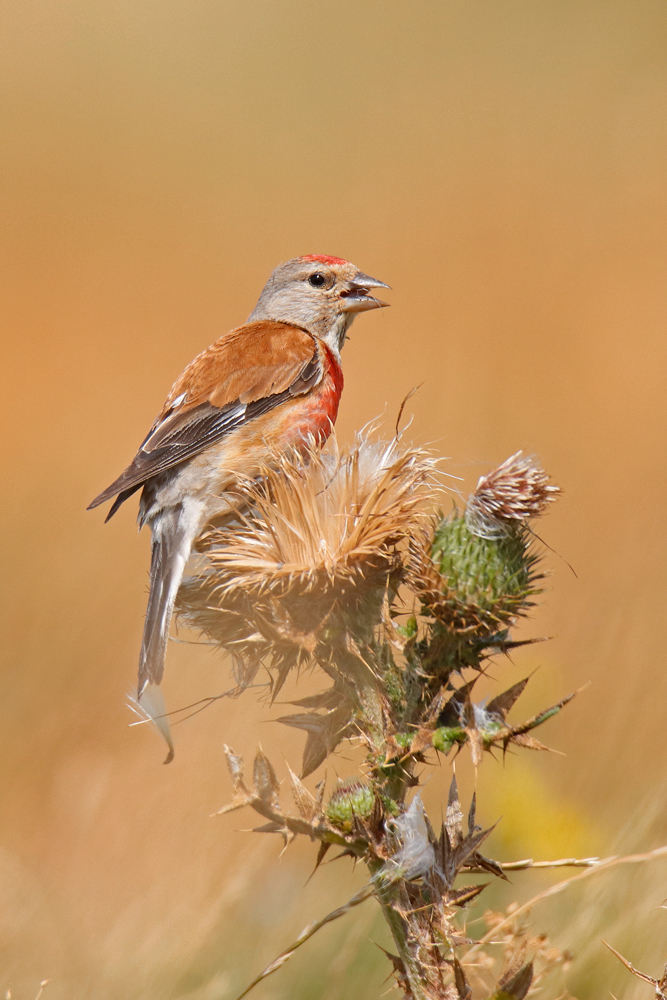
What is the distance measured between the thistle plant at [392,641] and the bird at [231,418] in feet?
1.28

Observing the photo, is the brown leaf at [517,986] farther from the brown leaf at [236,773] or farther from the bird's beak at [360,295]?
the bird's beak at [360,295]

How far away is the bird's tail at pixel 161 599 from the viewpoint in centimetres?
255

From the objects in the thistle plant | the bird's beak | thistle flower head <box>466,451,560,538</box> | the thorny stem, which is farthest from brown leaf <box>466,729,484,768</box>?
the bird's beak

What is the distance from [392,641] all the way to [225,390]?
1656mm

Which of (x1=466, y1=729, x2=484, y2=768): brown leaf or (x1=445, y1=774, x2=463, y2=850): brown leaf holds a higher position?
(x1=466, y1=729, x2=484, y2=768): brown leaf

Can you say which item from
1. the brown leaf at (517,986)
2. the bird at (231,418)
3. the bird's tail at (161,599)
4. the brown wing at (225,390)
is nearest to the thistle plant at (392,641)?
the brown leaf at (517,986)

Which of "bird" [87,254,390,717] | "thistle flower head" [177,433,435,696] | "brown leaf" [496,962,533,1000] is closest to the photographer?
"brown leaf" [496,962,533,1000]

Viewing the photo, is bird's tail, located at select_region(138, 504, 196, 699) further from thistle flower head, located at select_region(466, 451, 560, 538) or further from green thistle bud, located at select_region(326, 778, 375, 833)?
thistle flower head, located at select_region(466, 451, 560, 538)

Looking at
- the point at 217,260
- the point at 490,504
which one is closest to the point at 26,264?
the point at 217,260

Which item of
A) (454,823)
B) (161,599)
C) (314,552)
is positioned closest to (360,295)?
(161,599)

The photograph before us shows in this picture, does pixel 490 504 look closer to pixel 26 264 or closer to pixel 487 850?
pixel 487 850

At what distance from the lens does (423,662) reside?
77.5 inches

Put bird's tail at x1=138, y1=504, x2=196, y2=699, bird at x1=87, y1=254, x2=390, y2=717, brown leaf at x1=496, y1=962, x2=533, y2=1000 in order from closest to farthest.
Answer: brown leaf at x1=496, y1=962, x2=533, y2=1000 → bird's tail at x1=138, y1=504, x2=196, y2=699 → bird at x1=87, y1=254, x2=390, y2=717

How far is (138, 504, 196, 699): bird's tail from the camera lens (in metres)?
2.55
